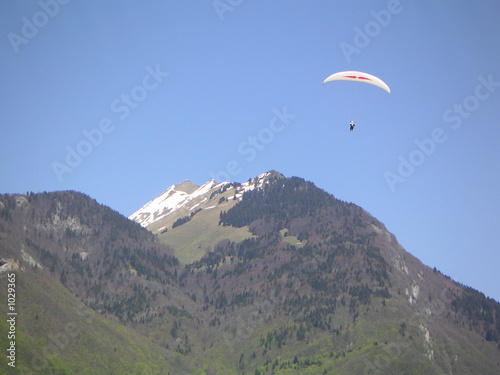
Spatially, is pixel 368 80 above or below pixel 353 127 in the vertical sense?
above

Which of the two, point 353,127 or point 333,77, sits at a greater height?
point 333,77

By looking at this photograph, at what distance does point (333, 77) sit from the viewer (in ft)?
586

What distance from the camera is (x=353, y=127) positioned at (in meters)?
180

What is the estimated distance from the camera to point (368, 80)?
176000mm

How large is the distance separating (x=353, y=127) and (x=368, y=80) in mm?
13158

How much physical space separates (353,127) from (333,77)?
1456 cm

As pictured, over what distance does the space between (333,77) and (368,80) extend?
9.43m
